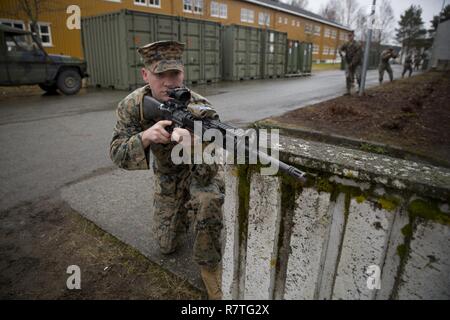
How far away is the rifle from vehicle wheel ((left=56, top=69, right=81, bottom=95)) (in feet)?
35.2

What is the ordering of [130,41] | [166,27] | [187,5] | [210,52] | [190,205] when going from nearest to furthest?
[190,205] < [130,41] < [166,27] < [210,52] < [187,5]

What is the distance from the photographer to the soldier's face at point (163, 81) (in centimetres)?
232

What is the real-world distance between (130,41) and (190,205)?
38.2 ft

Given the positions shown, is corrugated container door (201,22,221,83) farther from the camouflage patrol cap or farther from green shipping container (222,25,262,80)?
the camouflage patrol cap

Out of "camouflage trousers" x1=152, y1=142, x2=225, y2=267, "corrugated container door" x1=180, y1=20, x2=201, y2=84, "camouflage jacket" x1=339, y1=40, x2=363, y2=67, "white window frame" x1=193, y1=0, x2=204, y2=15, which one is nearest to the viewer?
"camouflage trousers" x1=152, y1=142, x2=225, y2=267

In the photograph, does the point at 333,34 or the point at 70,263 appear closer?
the point at 70,263

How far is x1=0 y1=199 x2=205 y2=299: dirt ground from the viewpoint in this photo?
209cm

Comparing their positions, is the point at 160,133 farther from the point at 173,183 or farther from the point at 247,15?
the point at 247,15

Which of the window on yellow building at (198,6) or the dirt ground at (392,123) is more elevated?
the window on yellow building at (198,6)

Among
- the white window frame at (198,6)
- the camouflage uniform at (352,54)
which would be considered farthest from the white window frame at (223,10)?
the camouflage uniform at (352,54)

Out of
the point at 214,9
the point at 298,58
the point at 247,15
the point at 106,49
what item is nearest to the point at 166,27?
the point at 106,49

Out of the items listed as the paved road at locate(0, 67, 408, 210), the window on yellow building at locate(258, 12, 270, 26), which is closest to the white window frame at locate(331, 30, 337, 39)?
the window on yellow building at locate(258, 12, 270, 26)

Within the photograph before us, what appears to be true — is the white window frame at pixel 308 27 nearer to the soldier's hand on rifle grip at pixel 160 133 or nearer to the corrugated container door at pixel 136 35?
the corrugated container door at pixel 136 35

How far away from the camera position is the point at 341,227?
1.32m
